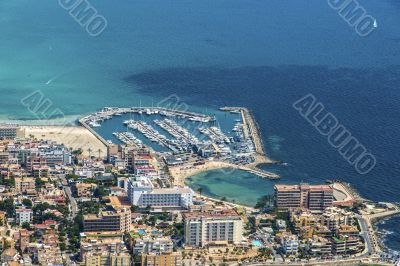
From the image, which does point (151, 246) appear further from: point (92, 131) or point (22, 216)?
point (92, 131)

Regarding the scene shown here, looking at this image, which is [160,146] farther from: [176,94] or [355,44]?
[355,44]

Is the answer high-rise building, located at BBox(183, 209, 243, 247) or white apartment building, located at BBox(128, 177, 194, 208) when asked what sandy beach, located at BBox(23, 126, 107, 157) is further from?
high-rise building, located at BBox(183, 209, 243, 247)

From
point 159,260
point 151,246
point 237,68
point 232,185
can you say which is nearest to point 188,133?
point 232,185

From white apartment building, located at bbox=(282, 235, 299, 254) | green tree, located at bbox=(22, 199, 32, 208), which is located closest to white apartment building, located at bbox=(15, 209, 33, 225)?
green tree, located at bbox=(22, 199, 32, 208)

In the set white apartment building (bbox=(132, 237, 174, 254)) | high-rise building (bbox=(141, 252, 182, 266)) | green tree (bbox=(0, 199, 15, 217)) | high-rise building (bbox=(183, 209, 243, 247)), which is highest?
green tree (bbox=(0, 199, 15, 217))

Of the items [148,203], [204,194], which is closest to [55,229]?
[148,203]
